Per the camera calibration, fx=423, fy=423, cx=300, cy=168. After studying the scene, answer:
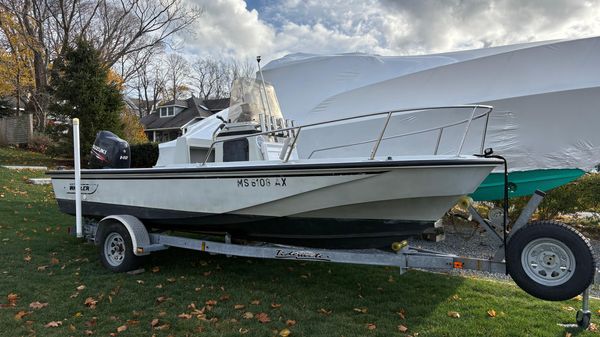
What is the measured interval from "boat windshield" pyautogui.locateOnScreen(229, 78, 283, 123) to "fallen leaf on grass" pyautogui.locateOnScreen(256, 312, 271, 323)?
2.94 m

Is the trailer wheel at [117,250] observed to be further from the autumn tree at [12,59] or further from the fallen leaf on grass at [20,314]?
the autumn tree at [12,59]

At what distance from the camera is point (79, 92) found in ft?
54.8

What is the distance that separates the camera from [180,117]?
44.2 m

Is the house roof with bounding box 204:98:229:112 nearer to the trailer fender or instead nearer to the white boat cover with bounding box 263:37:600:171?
the white boat cover with bounding box 263:37:600:171

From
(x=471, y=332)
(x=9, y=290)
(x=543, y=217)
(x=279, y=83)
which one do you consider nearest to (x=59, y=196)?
(x=9, y=290)

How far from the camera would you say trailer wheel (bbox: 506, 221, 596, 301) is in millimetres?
3463

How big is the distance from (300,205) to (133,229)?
2461 millimetres

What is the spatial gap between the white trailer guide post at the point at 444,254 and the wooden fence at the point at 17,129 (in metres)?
19.9

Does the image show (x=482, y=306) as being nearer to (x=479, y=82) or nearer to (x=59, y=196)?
(x=479, y=82)

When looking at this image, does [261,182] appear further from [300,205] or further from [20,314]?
[20,314]

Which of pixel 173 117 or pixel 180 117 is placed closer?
pixel 180 117

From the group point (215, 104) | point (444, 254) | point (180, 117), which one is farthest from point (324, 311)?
point (215, 104)

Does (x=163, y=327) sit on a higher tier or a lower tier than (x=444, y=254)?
lower

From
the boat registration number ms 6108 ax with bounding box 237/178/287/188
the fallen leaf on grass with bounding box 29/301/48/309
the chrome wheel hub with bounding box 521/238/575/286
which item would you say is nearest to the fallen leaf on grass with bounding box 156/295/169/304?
the fallen leaf on grass with bounding box 29/301/48/309
